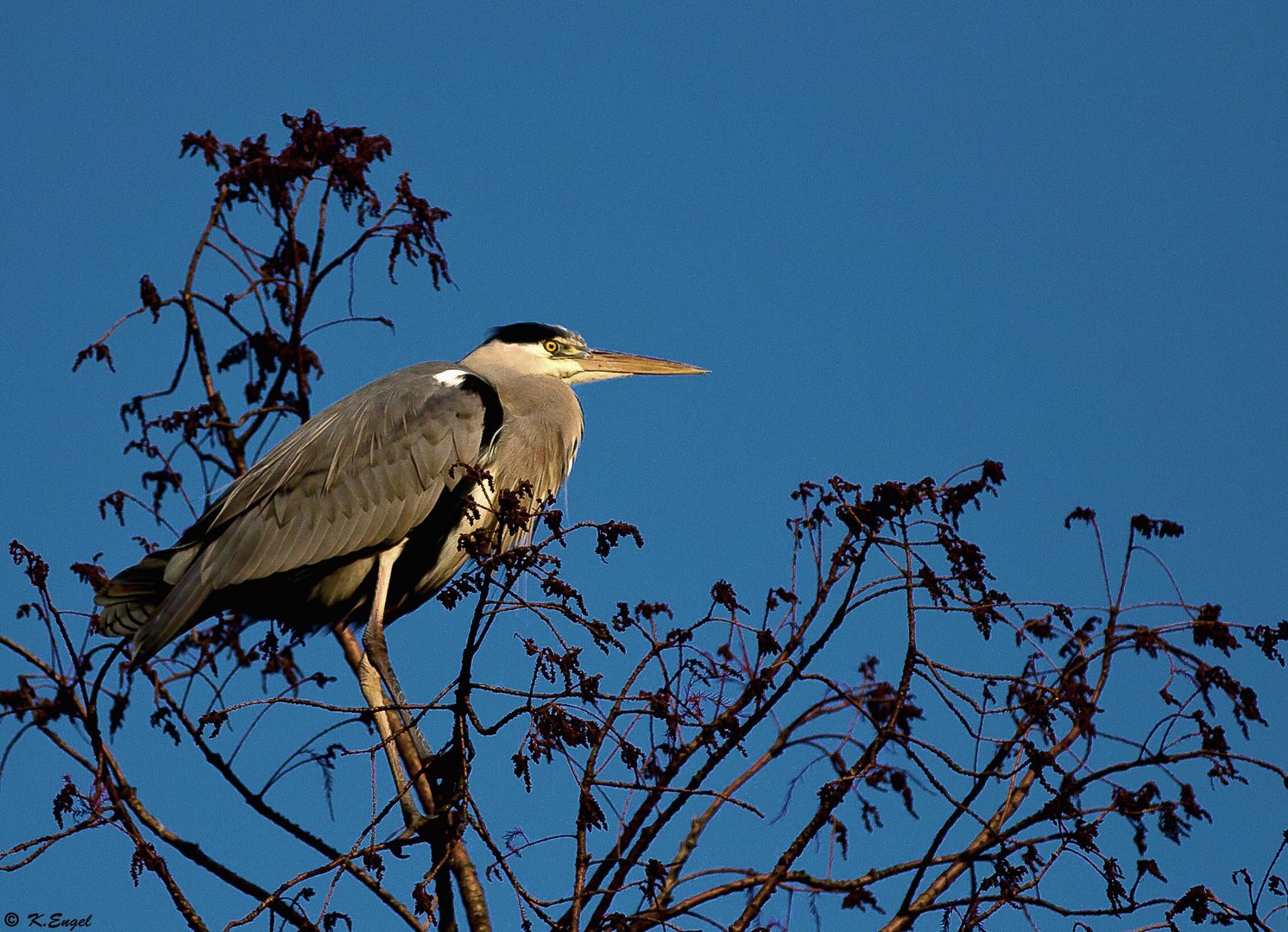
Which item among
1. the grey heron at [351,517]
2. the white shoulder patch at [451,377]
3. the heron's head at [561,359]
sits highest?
the heron's head at [561,359]

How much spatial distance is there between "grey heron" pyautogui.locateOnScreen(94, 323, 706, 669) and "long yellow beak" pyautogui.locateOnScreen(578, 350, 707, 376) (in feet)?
2.57

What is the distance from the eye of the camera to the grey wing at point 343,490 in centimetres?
565

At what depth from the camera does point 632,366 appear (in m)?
7.12

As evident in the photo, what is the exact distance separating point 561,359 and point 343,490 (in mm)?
1647

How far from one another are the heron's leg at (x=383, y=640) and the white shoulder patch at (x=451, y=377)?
74 centimetres

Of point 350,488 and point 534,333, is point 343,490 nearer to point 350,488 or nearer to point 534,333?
point 350,488

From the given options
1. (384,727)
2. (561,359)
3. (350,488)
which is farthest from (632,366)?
(384,727)

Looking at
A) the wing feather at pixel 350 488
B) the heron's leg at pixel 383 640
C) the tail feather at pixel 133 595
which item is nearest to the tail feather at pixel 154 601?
the tail feather at pixel 133 595

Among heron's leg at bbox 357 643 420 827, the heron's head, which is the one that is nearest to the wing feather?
heron's leg at bbox 357 643 420 827

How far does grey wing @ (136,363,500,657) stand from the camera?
5652mm

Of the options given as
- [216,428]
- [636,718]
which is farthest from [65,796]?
[216,428]

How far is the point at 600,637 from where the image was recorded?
9.52 ft

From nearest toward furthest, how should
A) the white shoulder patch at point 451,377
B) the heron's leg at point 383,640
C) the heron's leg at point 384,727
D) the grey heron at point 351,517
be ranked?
the heron's leg at point 384,727, the heron's leg at point 383,640, the grey heron at point 351,517, the white shoulder patch at point 451,377

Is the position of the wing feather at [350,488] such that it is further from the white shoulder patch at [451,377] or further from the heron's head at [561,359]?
the heron's head at [561,359]
